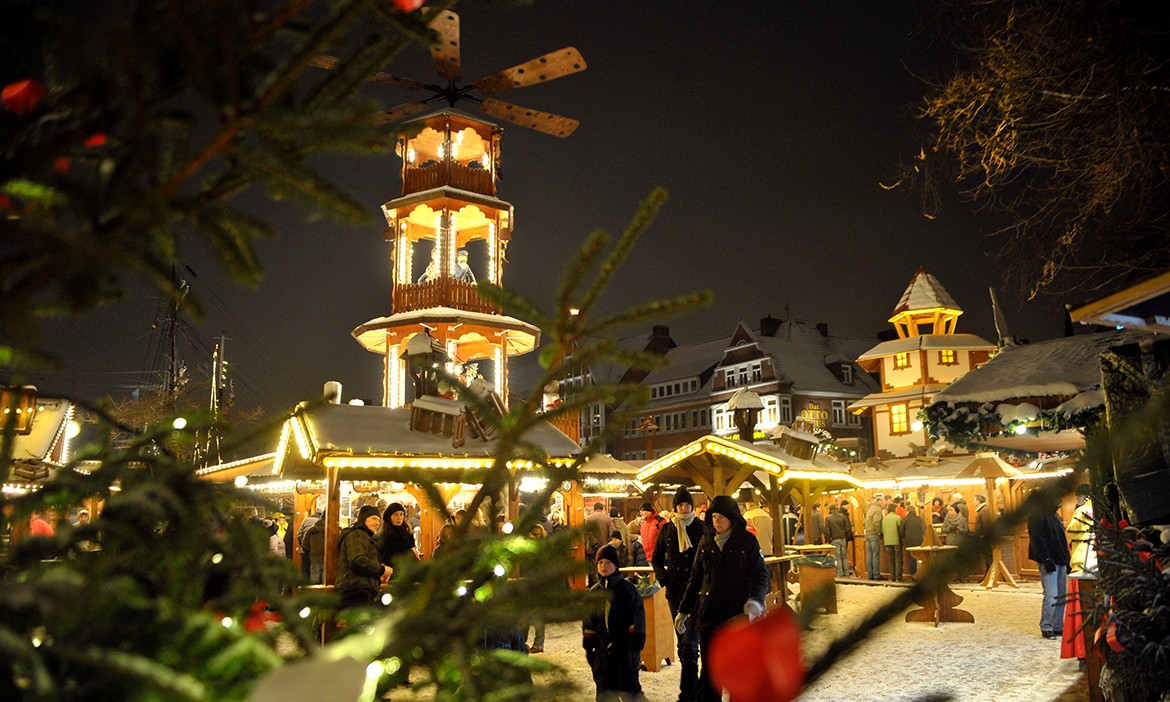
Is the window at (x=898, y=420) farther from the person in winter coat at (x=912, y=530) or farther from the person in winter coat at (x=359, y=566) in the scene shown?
the person in winter coat at (x=359, y=566)

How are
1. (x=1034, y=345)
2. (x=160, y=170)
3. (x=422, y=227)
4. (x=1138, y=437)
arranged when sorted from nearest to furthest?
(x=1138, y=437)
(x=160, y=170)
(x=1034, y=345)
(x=422, y=227)

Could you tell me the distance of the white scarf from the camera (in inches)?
334

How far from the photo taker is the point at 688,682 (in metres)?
7.30

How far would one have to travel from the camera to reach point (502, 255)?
2152cm

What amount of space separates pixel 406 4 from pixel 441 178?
19.5 meters

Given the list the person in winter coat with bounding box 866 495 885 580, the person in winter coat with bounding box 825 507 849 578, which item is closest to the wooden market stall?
the person in winter coat with bounding box 825 507 849 578

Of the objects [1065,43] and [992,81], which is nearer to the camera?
[1065,43]

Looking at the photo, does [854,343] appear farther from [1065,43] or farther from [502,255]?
[1065,43]

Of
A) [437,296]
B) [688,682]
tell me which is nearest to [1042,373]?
[688,682]

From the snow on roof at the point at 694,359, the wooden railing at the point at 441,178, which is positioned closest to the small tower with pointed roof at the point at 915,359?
the snow on roof at the point at 694,359

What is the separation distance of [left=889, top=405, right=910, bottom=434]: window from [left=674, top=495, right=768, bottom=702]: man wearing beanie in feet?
104

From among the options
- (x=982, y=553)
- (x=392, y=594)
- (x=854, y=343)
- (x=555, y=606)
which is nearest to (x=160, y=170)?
(x=392, y=594)

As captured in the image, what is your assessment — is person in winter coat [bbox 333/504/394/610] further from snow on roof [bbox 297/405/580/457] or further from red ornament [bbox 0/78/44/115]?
red ornament [bbox 0/78/44/115]

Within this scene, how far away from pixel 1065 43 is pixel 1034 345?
3.63 m
